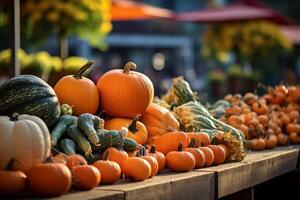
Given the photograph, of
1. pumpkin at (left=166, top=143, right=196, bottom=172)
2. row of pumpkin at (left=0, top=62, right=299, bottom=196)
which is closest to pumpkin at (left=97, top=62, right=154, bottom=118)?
row of pumpkin at (left=0, top=62, right=299, bottom=196)

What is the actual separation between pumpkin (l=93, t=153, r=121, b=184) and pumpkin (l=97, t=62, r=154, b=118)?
780mm

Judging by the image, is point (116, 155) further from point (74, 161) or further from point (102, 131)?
point (74, 161)

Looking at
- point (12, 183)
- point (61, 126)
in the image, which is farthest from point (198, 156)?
point (12, 183)

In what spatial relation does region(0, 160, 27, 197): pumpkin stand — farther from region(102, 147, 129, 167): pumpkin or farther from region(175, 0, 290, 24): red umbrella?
region(175, 0, 290, 24): red umbrella

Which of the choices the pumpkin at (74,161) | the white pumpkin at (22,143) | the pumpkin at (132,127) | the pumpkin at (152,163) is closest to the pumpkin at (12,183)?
the white pumpkin at (22,143)

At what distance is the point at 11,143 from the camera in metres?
2.83

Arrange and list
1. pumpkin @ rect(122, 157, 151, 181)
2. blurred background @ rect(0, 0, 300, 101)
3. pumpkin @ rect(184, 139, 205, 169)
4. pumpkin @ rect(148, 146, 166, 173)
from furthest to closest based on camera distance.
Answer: blurred background @ rect(0, 0, 300, 101) < pumpkin @ rect(184, 139, 205, 169) < pumpkin @ rect(148, 146, 166, 173) < pumpkin @ rect(122, 157, 151, 181)

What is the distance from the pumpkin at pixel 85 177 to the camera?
2756mm

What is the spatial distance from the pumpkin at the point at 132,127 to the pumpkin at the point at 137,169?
1.44 feet

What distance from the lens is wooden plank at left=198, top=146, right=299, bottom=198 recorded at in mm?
3550

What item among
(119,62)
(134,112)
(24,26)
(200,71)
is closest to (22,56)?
(24,26)

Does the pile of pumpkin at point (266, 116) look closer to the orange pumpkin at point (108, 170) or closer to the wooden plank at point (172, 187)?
the wooden plank at point (172, 187)

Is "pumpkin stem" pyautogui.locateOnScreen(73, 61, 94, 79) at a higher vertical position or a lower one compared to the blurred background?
higher

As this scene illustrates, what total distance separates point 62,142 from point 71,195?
1.68 ft
